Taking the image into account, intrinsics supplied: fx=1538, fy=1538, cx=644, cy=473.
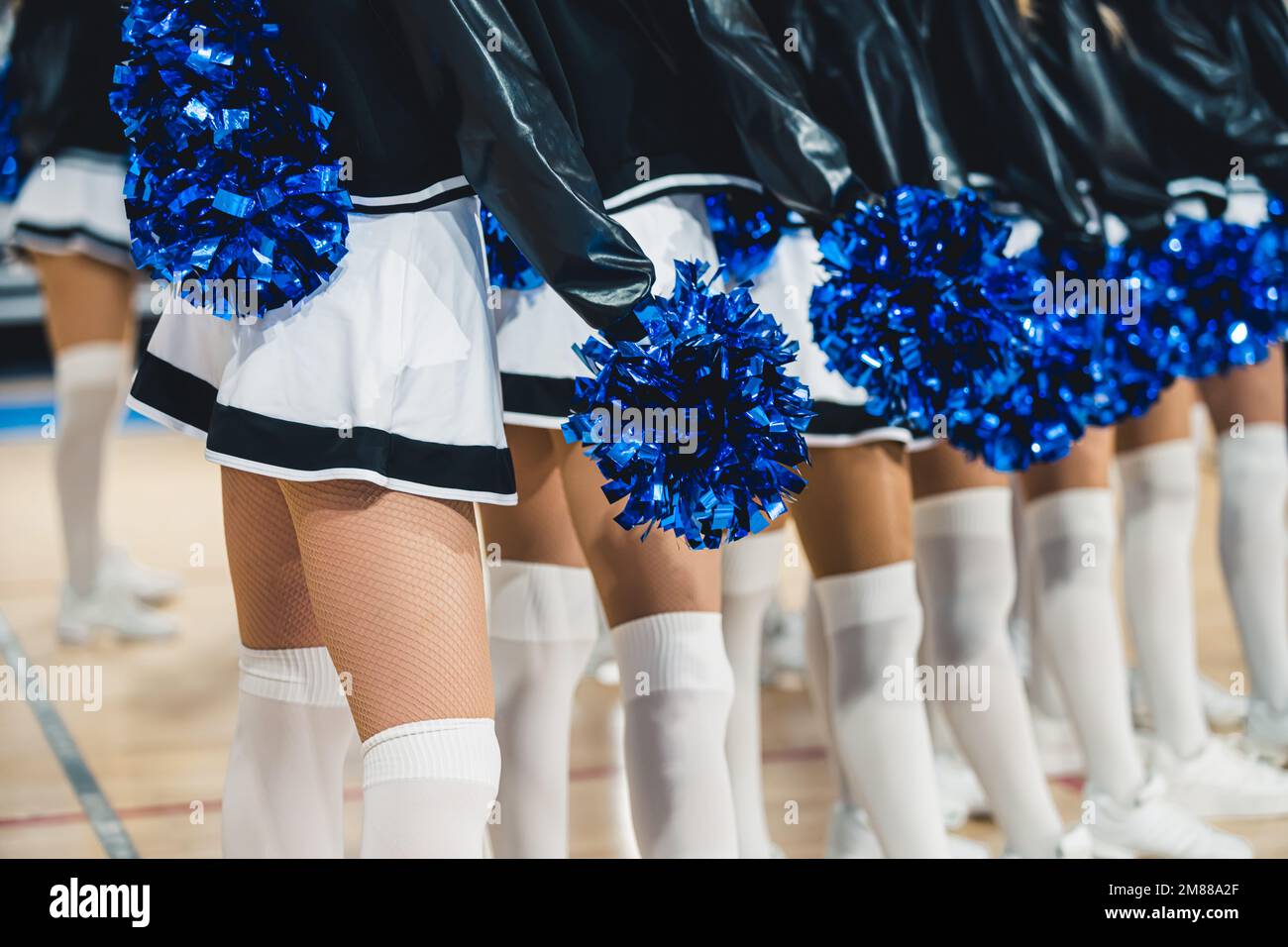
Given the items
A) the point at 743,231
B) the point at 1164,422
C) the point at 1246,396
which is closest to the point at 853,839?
the point at 1164,422

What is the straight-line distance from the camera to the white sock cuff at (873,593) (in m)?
2.09

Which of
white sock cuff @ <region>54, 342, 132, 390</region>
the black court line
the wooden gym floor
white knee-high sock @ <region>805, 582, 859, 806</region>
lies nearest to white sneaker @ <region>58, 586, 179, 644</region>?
the wooden gym floor

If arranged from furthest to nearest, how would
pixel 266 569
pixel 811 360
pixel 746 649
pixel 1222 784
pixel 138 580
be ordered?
pixel 138 580 < pixel 1222 784 < pixel 746 649 < pixel 811 360 < pixel 266 569

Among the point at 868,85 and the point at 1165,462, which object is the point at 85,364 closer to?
the point at 868,85

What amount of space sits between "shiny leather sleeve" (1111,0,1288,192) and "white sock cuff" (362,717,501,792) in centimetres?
169

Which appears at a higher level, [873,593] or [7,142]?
[7,142]

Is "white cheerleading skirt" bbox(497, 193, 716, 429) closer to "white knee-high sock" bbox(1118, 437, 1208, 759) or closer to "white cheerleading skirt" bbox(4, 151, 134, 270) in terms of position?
"white knee-high sock" bbox(1118, 437, 1208, 759)

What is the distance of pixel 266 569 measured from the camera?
170cm

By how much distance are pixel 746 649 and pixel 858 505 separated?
0.45 m

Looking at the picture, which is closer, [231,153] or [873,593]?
[231,153]

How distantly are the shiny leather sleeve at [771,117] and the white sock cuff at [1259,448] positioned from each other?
4.69 ft

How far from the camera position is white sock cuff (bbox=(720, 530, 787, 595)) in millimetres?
2355

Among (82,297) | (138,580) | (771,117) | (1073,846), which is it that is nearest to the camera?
(771,117)
